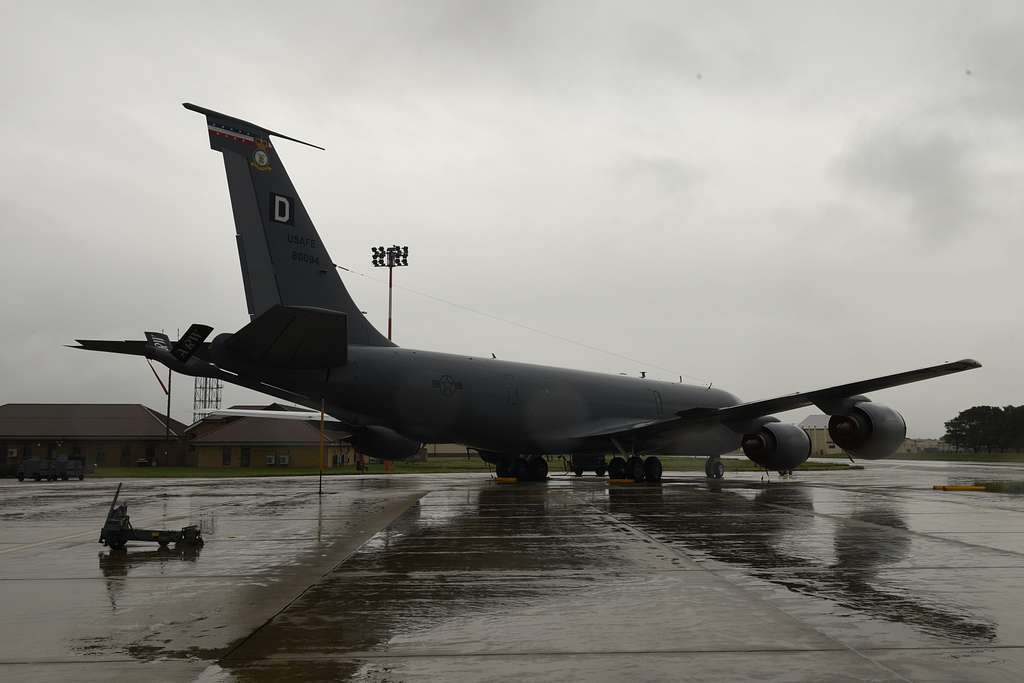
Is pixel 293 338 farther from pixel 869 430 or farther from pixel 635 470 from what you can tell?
pixel 869 430

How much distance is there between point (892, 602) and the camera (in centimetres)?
641

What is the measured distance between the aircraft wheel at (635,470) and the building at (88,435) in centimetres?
4825

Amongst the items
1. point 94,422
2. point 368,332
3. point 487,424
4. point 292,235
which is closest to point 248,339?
point 292,235

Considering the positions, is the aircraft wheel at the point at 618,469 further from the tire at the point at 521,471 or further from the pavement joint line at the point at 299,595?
the pavement joint line at the point at 299,595

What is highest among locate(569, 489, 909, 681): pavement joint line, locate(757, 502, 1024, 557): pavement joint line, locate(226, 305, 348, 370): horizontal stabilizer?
locate(226, 305, 348, 370): horizontal stabilizer

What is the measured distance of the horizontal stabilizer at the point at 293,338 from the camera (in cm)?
1584

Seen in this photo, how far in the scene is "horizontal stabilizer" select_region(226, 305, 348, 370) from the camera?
15.8 metres

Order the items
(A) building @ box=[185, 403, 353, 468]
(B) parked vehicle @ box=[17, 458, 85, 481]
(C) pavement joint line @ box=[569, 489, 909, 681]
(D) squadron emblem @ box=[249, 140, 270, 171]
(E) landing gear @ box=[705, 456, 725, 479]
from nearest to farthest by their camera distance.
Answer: (C) pavement joint line @ box=[569, 489, 909, 681] → (D) squadron emblem @ box=[249, 140, 270, 171] → (E) landing gear @ box=[705, 456, 725, 479] → (B) parked vehicle @ box=[17, 458, 85, 481] → (A) building @ box=[185, 403, 353, 468]

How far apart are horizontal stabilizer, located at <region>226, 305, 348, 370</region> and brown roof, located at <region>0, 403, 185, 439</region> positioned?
181ft

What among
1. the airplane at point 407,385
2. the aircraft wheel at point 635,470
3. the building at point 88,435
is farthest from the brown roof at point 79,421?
the aircraft wheel at point 635,470

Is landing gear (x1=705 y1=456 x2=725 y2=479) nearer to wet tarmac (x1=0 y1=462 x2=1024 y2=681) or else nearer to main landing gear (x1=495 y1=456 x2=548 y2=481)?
main landing gear (x1=495 y1=456 x2=548 y2=481)

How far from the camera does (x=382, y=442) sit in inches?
975

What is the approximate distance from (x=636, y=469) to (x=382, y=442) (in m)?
8.64

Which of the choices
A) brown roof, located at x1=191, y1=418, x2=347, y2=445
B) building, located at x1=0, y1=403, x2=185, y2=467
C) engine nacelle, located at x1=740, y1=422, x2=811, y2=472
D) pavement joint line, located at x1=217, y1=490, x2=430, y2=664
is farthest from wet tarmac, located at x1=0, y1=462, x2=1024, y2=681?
building, located at x1=0, y1=403, x2=185, y2=467
